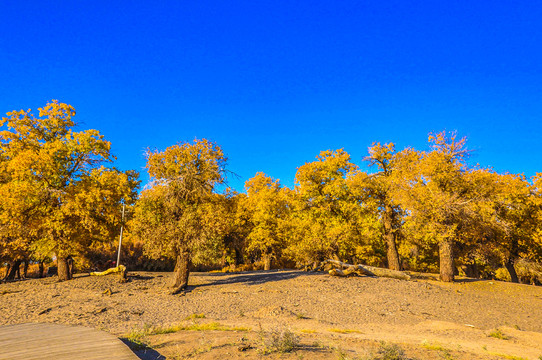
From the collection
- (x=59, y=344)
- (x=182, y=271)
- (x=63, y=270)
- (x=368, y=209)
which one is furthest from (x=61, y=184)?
(x=368, y=209)

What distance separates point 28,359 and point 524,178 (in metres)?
35.8

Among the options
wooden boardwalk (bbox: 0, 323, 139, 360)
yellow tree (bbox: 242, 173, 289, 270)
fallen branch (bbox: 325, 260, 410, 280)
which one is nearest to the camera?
wooden boardwalk (bbox: 0, 323, 139, 360)

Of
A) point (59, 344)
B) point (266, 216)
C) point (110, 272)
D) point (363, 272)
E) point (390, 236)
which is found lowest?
point (110, 272)

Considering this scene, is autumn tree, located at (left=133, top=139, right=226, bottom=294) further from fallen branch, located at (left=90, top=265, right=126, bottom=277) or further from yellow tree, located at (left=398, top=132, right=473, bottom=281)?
yellow tree, located at (left=398, top=132, right=473, bottom=281)

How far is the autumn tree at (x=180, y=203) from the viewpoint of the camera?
60.2 feet

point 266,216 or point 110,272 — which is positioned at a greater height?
point 266,216

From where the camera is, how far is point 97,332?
7254 millimetres

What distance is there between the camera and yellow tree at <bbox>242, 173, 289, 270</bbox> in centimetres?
3481

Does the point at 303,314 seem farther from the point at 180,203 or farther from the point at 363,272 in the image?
the point at 363,272

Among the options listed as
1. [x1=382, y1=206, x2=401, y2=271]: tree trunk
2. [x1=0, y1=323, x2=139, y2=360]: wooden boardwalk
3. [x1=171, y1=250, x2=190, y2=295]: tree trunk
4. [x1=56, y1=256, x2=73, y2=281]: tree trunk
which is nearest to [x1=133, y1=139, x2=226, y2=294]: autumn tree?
[x1=171, y1=250, x2=190, y2=295]: tree trunk

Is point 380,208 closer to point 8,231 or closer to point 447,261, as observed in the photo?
point 447,261

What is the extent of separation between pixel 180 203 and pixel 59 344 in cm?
1325

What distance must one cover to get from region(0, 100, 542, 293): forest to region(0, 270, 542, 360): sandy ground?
100 inches

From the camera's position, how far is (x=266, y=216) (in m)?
35.5
